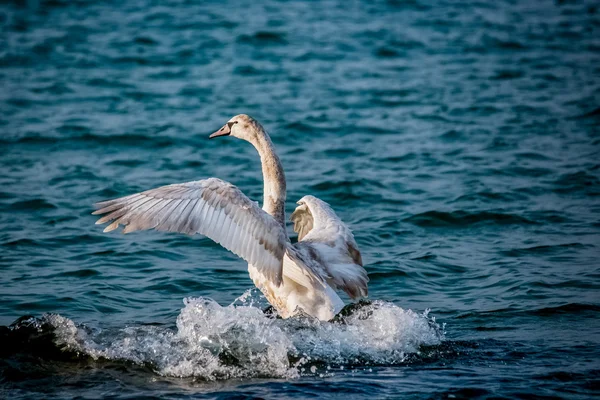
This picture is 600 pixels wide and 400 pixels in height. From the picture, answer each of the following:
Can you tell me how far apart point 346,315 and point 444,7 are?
1692cm

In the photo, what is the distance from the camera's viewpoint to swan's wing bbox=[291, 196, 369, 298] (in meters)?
7.36

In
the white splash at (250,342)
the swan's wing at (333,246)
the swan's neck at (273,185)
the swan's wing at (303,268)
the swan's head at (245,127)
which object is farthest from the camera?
the swan's head at (245,127)

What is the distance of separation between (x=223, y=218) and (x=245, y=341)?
955mm

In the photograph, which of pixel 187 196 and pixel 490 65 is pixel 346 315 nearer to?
pixel 187 196

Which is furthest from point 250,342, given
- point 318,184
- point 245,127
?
point 318,184

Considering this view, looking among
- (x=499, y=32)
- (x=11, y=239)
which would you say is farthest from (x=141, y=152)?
(x=499, y=32)

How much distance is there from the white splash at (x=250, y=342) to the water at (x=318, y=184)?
0.06 ft

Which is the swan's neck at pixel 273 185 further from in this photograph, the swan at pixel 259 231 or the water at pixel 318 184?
the water at pixel 318 184

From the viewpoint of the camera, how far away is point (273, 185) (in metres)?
7.61

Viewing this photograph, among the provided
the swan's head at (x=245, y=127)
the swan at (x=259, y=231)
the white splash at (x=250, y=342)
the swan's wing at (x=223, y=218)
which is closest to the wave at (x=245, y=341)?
the white splash at (x=250, y=342)

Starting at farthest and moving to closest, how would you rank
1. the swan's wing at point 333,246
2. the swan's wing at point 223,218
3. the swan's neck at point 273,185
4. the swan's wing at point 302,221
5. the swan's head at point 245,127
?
the swan's wing at point 302,221 → the swan's head at point 245,127 → the swan's neck at point 273,185 → the swan's wing at point 333,246 → the swan's wing at point 223,218

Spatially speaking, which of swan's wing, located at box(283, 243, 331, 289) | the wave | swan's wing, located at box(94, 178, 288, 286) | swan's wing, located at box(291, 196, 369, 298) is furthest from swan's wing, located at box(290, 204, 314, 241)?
swan's wing, located at box(94, 178, 288, 286)

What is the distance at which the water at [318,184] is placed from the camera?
6602 millimetres

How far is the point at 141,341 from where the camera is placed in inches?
270
